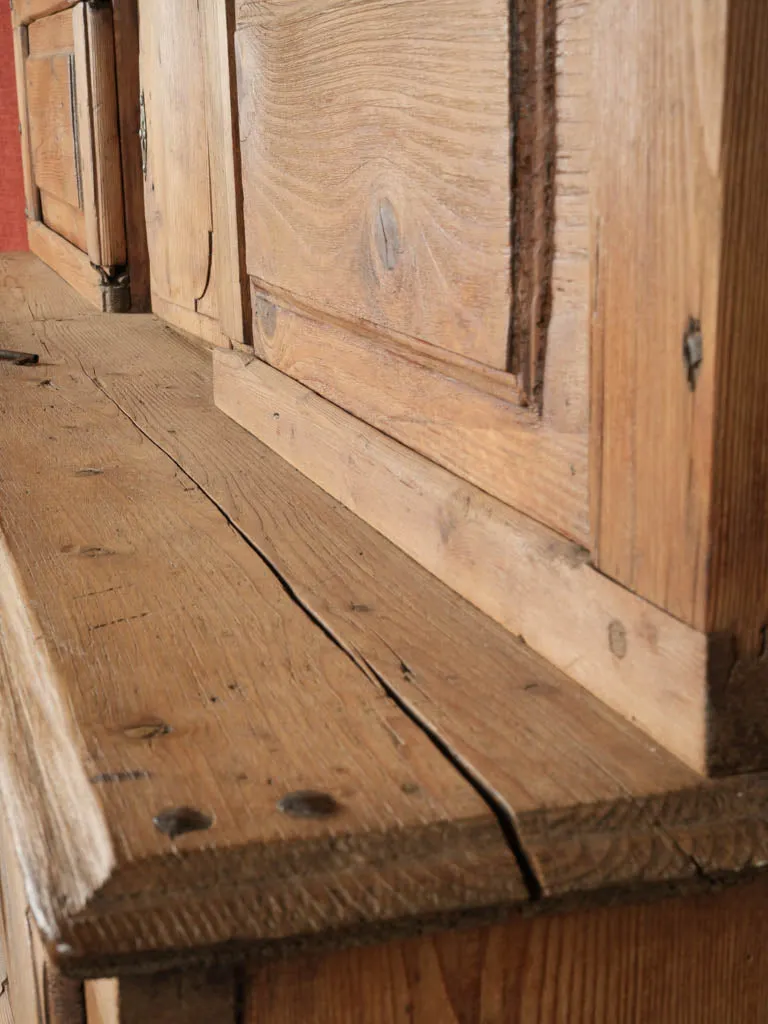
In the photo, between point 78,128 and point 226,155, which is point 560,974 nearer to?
point 226,155

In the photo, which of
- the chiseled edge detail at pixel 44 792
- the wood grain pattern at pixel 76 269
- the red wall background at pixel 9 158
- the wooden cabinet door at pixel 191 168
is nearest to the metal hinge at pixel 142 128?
the wooden cabinet door at pixel 191 168

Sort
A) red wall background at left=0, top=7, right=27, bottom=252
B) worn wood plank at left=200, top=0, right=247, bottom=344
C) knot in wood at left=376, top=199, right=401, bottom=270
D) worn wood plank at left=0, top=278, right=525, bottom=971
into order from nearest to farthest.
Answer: worn wood plank at left=0, top=278, right=525, bottom=971 → knot in wood at left=376, top=199, right=401, bottom=270 → worn wood plank at left=200, top=0, right=247, bottom=344 → red wall background at left=0, top=7, right=27, bottom=252

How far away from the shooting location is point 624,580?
71 centimetres

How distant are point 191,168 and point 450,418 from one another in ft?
3.78

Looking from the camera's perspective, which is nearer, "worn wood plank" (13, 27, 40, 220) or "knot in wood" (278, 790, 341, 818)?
"knot in wood" (278, 790, 341, 818)

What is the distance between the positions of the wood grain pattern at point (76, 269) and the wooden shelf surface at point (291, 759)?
4.84 feet

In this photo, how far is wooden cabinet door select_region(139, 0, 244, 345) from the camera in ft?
5.10

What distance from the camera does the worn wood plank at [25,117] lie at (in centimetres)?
352

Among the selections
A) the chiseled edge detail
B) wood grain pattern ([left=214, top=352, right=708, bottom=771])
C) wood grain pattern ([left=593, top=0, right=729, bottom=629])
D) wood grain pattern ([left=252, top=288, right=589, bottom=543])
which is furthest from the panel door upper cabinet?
wood grain pattern ([left=593, top=0, right=729, bottom=629])

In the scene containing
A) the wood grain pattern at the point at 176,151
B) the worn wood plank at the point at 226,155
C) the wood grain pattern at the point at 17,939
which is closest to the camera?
the wood grain pattern at the point at 17,939

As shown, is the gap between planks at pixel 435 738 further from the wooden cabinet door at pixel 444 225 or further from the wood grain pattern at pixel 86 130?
the wood grain pattern at pixel 86 130

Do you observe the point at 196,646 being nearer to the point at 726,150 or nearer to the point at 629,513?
the point at 629,513

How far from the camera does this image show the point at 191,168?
195 centimetres

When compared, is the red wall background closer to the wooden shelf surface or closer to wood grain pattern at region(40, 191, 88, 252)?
wood grain pattern at region(40, 191, 88, 252)
